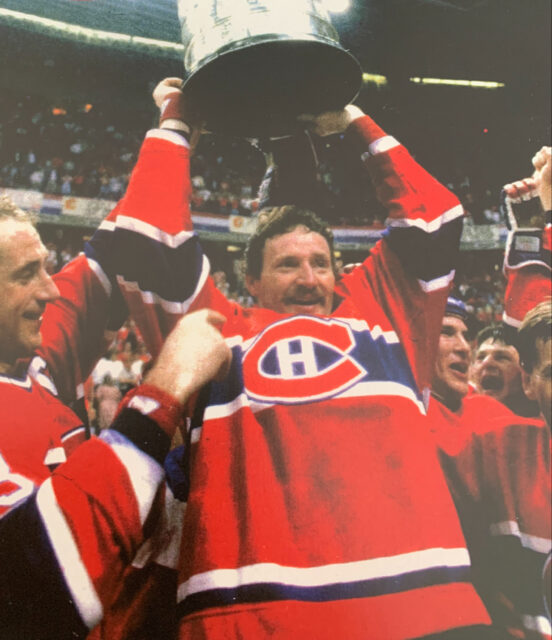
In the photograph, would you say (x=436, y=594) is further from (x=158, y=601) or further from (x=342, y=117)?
(x=342, y=117)

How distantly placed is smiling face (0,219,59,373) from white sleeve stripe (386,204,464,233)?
67 cm

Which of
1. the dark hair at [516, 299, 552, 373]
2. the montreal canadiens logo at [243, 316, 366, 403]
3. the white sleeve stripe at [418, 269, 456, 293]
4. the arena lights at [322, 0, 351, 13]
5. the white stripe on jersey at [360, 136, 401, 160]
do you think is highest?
the arena lights at [322, 0, 351, 13]

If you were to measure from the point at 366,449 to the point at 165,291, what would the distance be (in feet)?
1.54

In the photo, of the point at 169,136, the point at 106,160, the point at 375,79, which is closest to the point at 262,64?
the point at 169,136

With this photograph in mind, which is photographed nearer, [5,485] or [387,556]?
[5,485]

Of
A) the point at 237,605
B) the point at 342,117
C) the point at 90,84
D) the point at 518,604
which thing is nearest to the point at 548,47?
the point at 342,117

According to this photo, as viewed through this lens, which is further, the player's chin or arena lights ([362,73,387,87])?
arena lights ([362,73,387,87])

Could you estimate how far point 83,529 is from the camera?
2.87ft

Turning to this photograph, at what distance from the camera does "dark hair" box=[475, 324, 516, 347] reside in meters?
1.36

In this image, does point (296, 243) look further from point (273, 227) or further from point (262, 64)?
point (262, 64)

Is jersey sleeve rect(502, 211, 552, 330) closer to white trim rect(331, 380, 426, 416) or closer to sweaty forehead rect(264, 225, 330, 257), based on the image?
white trim rect(331, 380, 426, 416)

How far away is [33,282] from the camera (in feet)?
3.43

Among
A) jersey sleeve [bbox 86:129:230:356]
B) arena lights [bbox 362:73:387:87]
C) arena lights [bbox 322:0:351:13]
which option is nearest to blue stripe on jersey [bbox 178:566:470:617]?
jersey sleeve [bbox 86:129:230:356]

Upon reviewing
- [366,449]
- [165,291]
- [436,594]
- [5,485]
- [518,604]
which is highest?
[165,291]
